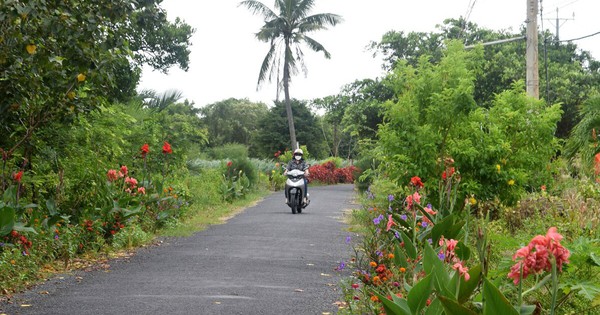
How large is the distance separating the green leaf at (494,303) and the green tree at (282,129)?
4964 cm

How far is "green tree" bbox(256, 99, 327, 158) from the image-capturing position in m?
53.4

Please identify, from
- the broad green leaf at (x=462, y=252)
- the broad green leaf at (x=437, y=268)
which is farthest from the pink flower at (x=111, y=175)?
the broad green leaf at (x=437, y=268)

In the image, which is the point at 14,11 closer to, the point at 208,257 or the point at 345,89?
the point at 208,257

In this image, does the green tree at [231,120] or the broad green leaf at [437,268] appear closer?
the broad green leaf at [437,268]

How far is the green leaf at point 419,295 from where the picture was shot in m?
3.60

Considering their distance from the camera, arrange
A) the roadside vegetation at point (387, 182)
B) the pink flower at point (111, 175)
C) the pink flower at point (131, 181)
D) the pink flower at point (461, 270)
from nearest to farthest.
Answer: the pink flower at point (461, 270), the roadside vegetation at point (387, 182), the pink flower at point (111, 175), the pink flower at point (131, 181)

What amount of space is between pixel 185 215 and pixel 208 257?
614 centimetres

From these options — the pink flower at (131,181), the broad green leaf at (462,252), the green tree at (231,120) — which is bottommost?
the broad green leaf at (462,252)

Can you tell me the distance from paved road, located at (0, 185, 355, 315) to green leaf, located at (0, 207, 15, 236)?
686 mm

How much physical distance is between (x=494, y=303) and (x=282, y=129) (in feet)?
167

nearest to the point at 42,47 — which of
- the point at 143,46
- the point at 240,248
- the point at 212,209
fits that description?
the point at 240,248

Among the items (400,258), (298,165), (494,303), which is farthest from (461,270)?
(298,165)

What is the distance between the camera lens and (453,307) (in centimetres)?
308

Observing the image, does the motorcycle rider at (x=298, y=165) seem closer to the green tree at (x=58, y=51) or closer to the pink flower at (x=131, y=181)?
the pink flower at (x=131, y=181)
